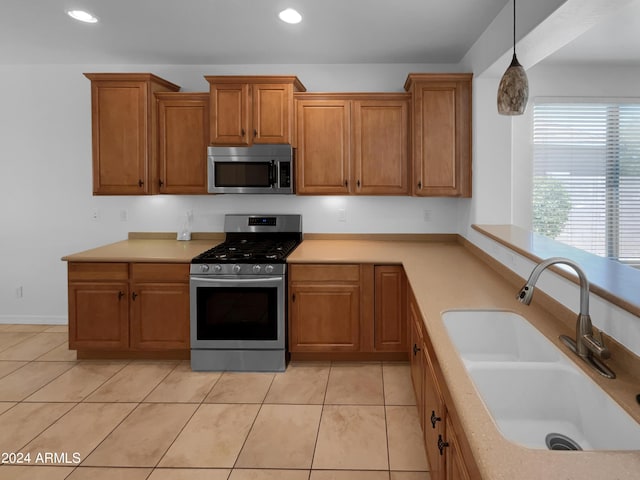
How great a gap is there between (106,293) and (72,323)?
1.21ft

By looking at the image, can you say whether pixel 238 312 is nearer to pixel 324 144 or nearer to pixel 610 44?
pixel 324 144

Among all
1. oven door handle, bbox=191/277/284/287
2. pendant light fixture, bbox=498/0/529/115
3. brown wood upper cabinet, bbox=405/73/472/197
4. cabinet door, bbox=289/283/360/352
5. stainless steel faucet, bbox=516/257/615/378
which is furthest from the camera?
brown wood upper cabinet, bbox=405/73/472/197

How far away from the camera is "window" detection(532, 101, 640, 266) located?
Answer: 403cm

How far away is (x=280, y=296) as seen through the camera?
328cm

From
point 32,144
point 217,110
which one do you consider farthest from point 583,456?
point 32,144

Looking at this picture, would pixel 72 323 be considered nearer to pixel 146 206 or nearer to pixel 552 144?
pixel 146 206

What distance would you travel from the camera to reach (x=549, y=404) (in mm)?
1467

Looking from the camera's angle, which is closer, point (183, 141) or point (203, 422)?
point (203, 422)

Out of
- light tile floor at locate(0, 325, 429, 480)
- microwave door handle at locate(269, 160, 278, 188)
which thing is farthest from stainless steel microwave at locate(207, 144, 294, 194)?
light tile floor at locate(0, 325, 429, 480)

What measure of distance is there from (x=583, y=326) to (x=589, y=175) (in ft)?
10.4

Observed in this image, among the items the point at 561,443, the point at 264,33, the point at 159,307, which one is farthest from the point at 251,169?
the point at 561,443

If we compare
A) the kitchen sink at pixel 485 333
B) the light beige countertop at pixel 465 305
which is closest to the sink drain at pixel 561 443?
the light beige countertop at pixel 465 305

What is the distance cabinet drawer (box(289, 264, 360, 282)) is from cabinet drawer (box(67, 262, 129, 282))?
51.3 inches

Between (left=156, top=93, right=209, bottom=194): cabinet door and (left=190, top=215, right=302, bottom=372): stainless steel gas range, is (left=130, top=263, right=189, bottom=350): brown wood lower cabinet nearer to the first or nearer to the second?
(left=190, top=215, right=302, bottom=372): stainless steel gas range
